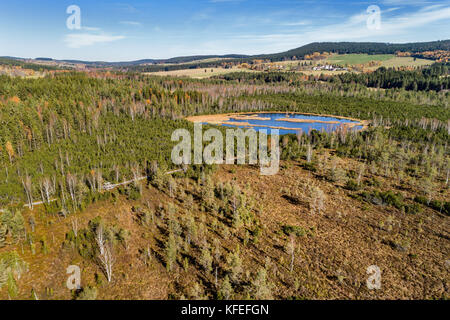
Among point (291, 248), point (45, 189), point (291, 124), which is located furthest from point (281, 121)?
point (45, 189)

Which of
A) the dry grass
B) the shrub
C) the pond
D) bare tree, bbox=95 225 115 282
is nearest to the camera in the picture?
the dry grass

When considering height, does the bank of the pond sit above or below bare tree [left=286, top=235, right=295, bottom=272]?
above

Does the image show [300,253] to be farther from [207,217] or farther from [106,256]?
[106,256]

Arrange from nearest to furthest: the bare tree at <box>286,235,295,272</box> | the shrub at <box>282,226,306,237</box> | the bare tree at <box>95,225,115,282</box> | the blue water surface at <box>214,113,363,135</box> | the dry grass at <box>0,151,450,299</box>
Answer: the dry grass at <box>0,151,450,299</box>
the bare tree at <box>95,225,115,282</box>
the bare tree at <box>286,235,295,272</box>
the shrub at <box>282,226,306,237</box>
the blue water surface at <box>214,113,363,135</box>

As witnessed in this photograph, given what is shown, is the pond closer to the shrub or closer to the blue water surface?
the blue water surface

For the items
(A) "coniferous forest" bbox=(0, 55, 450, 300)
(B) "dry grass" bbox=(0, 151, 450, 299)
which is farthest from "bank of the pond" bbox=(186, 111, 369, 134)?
(B) "dry grass" bbox=(0, 151, 450, 299)

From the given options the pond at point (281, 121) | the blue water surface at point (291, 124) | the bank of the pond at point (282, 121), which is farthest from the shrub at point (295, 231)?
the pond at point (281, 121)

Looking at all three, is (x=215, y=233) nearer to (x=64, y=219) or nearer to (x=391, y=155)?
(x=64, y=219)
